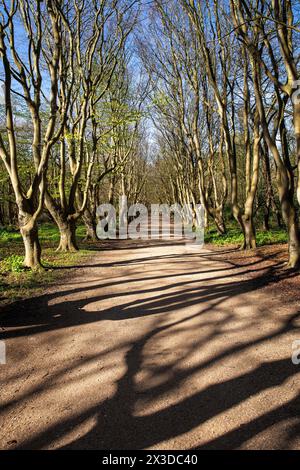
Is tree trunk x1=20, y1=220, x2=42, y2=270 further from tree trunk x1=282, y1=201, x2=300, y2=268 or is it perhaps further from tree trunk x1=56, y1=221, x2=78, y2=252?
tree trunk x1=282, y1=201, x2=300, y2=268

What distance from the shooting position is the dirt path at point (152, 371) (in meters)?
2.69

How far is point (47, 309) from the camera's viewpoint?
593 cm

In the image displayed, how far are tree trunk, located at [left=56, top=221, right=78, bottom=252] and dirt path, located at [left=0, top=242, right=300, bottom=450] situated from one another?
693cm

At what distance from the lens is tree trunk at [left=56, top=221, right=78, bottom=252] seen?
13336mm

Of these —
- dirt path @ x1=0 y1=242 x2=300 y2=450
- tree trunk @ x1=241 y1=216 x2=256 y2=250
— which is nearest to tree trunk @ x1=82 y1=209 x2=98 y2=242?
tree trunk @ x1=241 y1=216 x2=256 y2=250

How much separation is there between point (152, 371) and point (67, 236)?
34.6 feet

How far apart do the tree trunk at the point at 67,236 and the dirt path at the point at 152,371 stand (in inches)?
273

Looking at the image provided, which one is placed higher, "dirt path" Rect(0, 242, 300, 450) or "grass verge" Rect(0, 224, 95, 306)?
"grass verge" Rect(0, 224, 95, 306)

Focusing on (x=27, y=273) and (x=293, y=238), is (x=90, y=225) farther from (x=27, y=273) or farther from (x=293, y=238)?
(x=293, y=238)

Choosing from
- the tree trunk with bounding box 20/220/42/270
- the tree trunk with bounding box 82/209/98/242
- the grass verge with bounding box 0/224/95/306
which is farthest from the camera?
the tree trunk with bounding box 82/209/98/242

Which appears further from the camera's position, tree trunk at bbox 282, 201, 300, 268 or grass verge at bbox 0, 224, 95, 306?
tree trunk at bbox 282, 201, 300, 268

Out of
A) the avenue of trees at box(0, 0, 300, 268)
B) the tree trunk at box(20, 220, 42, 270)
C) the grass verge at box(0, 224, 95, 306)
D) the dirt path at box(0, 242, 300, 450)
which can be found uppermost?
the avenue of trees at box(0, 0, 300, 268)

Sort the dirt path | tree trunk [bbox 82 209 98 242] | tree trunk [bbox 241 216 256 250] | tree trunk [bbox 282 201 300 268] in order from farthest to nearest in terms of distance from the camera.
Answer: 1. tree trunk [bbox 82 209 98 242]
2. tree trunk [bbox 241 216 256 250]
3. tree trunk [bbox 282 201 300 268]
4. the dirt path
